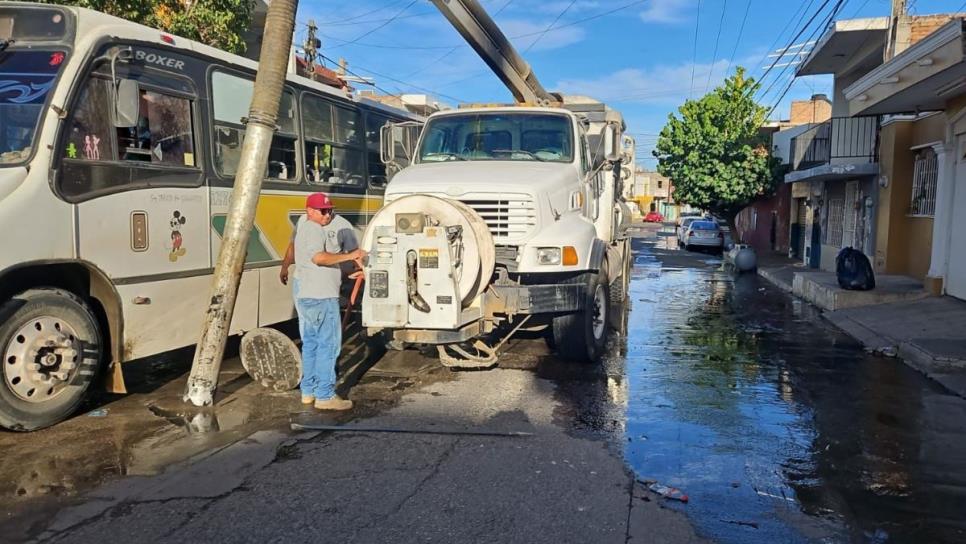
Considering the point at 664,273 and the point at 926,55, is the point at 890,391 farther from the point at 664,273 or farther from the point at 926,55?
the point at 664,273

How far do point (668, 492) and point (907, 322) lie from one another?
7.91 metres

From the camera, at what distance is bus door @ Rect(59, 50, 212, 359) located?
5.76 metres

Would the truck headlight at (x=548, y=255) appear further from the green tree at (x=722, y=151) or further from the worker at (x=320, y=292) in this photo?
the green tree at (x=722, y=151)

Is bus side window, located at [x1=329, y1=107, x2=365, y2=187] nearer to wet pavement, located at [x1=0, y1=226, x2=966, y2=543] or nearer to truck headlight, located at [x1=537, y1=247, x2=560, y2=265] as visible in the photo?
wet pavement, located at [x1=0, y1=226, x2=966, y2=543]

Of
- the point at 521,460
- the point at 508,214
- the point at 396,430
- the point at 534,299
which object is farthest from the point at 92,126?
the point at 521,460

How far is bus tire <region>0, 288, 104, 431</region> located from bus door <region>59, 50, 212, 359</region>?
1.14ft

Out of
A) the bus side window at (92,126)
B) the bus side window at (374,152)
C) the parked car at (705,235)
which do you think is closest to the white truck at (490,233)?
the bus side window at (374,152)

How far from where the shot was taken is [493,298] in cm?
686

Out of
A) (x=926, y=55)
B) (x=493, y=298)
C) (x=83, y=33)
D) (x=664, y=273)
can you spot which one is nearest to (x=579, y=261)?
(x=493, y=298)

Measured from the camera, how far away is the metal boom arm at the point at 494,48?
9.68 meters

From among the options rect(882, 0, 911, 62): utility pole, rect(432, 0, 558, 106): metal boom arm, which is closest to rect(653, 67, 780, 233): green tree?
rect(882, 0, 911, 62): utility pole

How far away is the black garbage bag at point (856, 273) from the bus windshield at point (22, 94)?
12.4 m

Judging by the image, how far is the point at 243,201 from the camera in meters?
6.29

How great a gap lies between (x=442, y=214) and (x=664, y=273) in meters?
15.8
